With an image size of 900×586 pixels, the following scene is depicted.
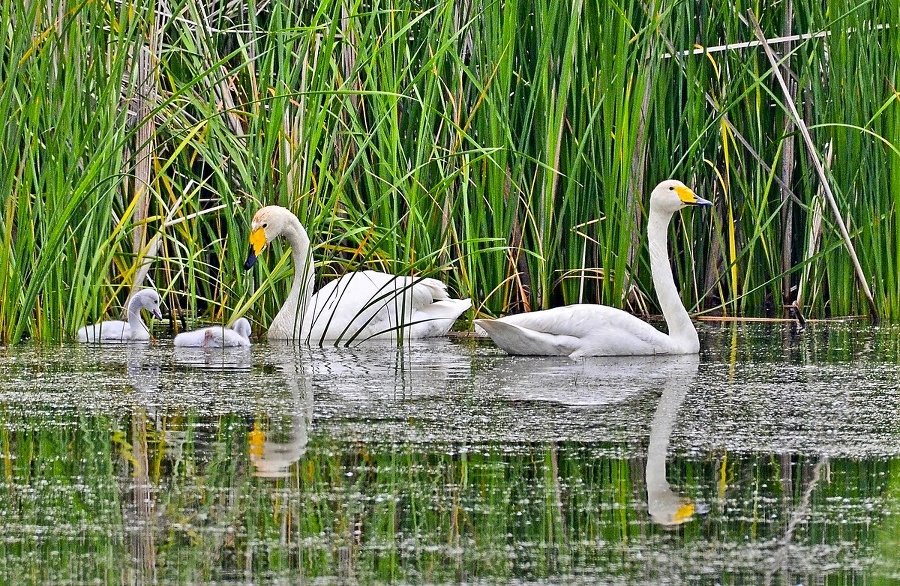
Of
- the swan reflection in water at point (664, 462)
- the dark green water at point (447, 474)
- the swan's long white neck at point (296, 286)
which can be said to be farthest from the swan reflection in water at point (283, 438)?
the swan's long white neck at point (296, 286)

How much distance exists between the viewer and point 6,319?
19.9 feet

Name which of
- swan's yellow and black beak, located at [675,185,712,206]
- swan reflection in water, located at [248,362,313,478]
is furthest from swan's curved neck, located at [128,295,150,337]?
swan's yellow and black beak, located at [675,185,712,206]

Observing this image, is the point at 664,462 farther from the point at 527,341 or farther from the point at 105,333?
the point at 105,333

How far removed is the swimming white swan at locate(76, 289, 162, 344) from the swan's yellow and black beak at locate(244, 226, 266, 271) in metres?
0.46

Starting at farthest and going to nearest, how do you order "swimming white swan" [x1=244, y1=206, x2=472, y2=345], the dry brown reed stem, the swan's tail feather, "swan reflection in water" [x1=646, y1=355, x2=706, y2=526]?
the dry brown reed stem < "swimming white swan" [x1=244, y1=206, x2=472, y2=345] < the swan's tail feather < "swan reflection in water" [x1=646, y1=355, x2=706, y2=526]

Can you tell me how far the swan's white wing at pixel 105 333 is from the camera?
20.6 feet

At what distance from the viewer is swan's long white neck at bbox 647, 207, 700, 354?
6105 millimetres

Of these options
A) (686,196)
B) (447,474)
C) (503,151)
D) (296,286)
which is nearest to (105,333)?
(296,286)

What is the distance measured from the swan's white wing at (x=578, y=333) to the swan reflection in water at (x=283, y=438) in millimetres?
1386

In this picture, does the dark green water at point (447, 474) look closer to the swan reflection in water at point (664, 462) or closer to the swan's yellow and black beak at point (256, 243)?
→ the swan reflection in water at point (664, 462)

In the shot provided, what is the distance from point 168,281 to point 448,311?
1.37 meters

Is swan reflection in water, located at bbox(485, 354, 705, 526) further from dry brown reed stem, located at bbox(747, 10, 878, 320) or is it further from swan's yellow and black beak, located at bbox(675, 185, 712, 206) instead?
dry brown reed stem, located at bbox(747, 10, 878, 320)

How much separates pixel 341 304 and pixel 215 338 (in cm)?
84

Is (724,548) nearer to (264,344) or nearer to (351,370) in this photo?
(351,370)
